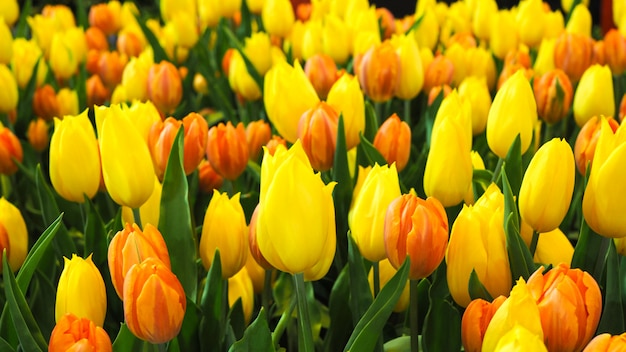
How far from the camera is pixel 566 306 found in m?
0.51

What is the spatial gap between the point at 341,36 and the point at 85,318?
85 cm

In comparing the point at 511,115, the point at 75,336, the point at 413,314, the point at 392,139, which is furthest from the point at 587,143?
the point at 75,336

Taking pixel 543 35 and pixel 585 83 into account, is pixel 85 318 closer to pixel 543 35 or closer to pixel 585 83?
pixel 585 83

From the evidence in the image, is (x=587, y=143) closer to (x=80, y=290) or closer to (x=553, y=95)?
(x=553, y=95)

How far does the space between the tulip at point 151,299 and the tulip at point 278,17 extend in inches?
39.7

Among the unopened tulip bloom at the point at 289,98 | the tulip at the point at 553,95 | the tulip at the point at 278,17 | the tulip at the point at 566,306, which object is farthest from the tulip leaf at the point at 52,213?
the tulip at the point at 278,17

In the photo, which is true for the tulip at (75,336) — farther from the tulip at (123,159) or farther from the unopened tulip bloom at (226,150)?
the unopened tulip bloom at (226,150)

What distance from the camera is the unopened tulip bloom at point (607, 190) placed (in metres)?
0.58

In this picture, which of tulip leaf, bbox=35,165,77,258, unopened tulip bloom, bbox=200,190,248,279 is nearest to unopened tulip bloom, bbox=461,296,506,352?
unopened tulip bloom, bbox=200,190,248,279

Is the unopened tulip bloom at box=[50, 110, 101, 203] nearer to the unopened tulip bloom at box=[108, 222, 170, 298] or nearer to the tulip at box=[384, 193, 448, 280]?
the unopened tulip bloom at box=[108, 222, 170, 298]

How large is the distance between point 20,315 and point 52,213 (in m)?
0.31

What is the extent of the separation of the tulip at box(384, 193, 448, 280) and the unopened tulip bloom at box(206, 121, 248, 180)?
32 centimetres

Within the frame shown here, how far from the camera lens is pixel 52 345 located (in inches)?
22.1

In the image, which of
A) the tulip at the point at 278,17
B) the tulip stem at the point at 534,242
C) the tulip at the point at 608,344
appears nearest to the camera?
the tulip at the point at 608,344
